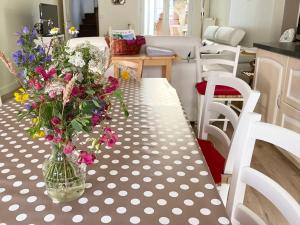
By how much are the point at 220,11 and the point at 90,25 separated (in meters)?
3.43

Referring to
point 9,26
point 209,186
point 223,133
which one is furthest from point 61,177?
point 9,26

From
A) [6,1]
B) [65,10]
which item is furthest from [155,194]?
[65,10]

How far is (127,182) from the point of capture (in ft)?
2.75

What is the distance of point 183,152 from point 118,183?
0.94 ft

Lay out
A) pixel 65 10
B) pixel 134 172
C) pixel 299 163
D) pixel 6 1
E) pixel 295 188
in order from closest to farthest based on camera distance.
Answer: pixel 134 172 → pixel 295 188 → pixel 299 163 → pixel 6 1 → pixel 65 10

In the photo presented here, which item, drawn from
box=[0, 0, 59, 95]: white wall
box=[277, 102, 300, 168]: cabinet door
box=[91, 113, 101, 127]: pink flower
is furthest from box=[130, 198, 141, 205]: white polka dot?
box=[0, 0, 59, 95]: white wall

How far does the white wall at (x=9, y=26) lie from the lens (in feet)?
14.6

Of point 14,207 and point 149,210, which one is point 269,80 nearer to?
point 149,210

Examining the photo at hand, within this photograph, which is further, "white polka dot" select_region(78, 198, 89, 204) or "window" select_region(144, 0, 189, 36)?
"window" select_region(144, 0, 189, 36)

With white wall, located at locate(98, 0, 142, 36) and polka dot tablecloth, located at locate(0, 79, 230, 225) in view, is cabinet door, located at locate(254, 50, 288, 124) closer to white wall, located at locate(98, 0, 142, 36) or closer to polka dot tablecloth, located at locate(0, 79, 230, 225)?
polka dot tablecloth, located at locate(0, 79, 230, 225)

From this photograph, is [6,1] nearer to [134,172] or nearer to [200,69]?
[200,69]

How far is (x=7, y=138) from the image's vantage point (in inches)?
44.4

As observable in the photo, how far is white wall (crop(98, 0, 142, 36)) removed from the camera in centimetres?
761

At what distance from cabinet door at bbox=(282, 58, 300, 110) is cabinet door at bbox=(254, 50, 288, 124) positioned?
72 millimetres
